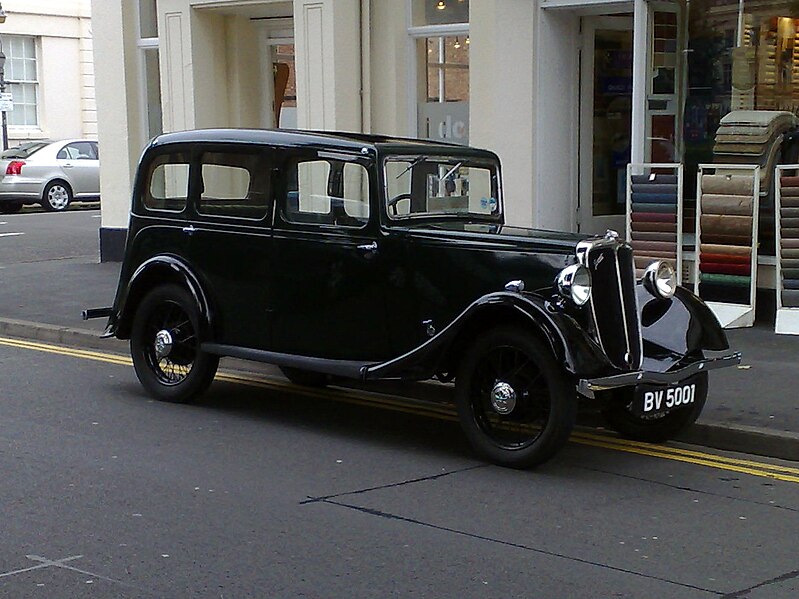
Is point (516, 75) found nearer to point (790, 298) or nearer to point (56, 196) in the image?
point (790, 298)

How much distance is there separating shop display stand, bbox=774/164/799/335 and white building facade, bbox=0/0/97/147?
93.0 feet

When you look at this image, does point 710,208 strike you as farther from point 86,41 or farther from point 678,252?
point 86,41

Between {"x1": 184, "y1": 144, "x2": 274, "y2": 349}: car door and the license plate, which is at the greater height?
{"x1": 184, "y1": 144, "x2": 274, "y2": 349}: car door

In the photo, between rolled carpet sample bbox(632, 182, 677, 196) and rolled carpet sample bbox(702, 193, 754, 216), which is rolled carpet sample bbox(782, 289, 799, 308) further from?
rolled carpet sample bbox(632, 182, 677, 196)

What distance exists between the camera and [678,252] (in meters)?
11.8

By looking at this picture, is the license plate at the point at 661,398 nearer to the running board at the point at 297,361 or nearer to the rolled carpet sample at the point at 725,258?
the running board at the point at 297,361

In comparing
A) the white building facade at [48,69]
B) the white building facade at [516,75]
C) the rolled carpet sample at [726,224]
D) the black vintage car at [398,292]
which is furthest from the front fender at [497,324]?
the white building facade at [48,69]

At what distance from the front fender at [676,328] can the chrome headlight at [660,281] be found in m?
0.08

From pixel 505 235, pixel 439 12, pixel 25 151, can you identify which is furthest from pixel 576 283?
pixel 25 151

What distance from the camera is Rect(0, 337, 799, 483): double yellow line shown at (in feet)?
24.2

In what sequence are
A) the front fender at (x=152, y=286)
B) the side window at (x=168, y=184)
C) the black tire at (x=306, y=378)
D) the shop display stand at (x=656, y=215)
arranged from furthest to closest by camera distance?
the shop display stand at (x=656, y=215)
the black tire at (x=306, y=378)
the side window at (x=168, y=184)
the front fender at (x=152, y=286)

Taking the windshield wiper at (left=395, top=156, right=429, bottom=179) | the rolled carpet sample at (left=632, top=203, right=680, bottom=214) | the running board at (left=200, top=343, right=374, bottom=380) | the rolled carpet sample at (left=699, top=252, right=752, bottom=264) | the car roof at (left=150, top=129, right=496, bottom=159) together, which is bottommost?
the running board at (left=200, top=343, right=374, bottom=380)

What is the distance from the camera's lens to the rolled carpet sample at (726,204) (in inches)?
445

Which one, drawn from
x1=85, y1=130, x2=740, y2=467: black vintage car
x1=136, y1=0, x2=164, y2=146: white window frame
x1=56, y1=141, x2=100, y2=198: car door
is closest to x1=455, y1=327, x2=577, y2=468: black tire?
x1=85, y1=130, x2=740, y2=467: black vintage car
